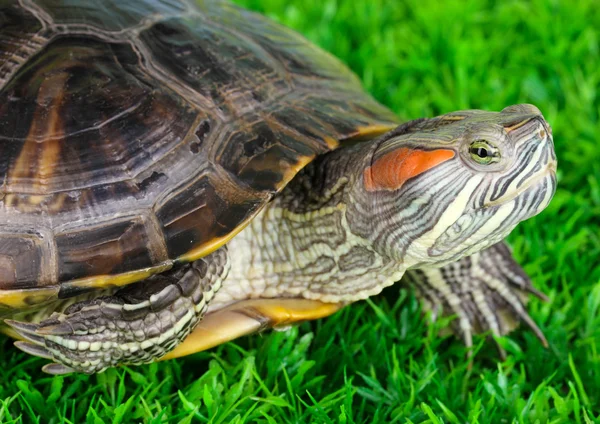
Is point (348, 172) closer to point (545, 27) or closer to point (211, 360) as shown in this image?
point (211, 360)

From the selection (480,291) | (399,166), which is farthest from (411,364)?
(399,166)

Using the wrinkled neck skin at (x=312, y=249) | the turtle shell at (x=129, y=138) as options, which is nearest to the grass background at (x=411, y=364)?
the wrinkled neck skin at (x=312, y=249)

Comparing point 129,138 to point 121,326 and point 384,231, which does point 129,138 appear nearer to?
point 121,326

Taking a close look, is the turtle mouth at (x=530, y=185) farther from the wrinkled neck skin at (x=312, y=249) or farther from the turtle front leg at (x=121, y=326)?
the turtle front leg at (x=121, y=326)

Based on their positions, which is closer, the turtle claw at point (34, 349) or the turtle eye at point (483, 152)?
the turtle eye at point (483, 152)

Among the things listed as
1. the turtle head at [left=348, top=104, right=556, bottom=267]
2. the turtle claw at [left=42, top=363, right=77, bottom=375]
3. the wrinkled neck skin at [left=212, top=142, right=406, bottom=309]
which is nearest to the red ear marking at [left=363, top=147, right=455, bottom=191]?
the turtle head at [left=348, top=104, right=556, bottom=267]

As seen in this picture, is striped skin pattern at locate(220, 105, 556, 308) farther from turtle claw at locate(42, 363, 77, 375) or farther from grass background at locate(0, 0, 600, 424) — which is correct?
turtle claw at locate(42, 363, 77, 375)
